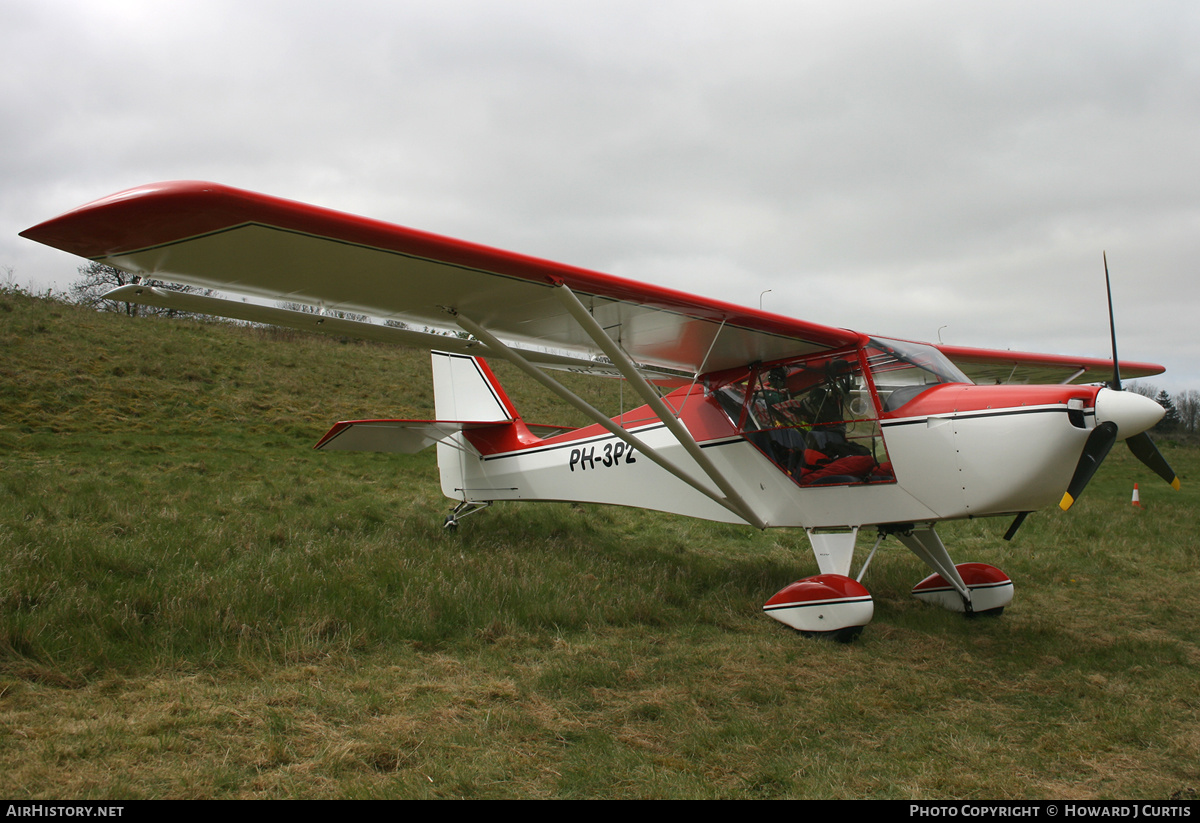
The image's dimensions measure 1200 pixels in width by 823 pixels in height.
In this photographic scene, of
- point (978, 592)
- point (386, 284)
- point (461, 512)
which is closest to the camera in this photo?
point (386, 284)

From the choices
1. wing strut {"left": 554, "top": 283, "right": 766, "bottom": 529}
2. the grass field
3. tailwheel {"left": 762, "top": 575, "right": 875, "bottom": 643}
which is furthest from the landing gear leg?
wing strut {"left": 554, "top": 283, "right": 766, "bottom": 529}

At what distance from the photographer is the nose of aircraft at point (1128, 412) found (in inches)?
165

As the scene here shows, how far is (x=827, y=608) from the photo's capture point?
15.8 feet

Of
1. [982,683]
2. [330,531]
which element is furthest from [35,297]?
[982,683]

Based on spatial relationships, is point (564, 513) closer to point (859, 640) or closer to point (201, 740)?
point (859, 640)

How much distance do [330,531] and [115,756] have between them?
4645mm

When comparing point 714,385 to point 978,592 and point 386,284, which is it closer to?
point 978,592

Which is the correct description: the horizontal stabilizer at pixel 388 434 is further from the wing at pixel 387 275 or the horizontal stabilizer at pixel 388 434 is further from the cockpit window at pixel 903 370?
the cockpit window at pixel 903 370

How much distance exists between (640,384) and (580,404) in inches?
23.8

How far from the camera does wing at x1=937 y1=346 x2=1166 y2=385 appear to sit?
24.4 feet

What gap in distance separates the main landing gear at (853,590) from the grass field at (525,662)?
0.16 meters

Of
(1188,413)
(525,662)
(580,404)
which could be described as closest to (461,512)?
(580,404)

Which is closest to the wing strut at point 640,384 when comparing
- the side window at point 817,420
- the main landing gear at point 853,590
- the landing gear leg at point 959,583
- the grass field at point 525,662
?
the side window at point 817,420

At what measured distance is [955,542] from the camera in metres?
9.20
